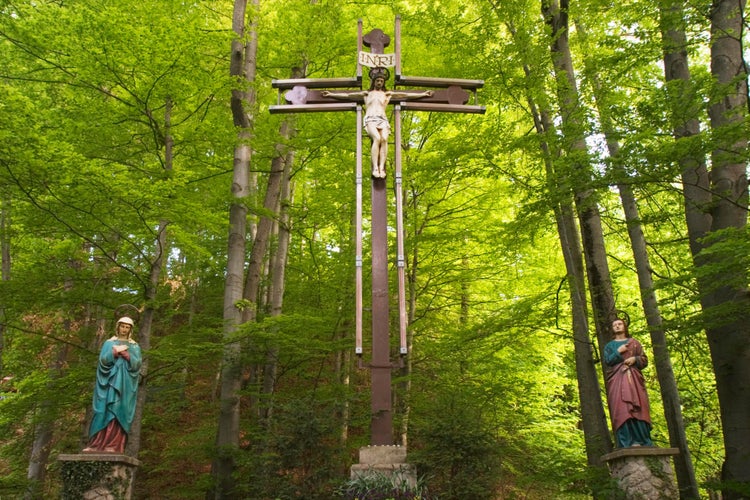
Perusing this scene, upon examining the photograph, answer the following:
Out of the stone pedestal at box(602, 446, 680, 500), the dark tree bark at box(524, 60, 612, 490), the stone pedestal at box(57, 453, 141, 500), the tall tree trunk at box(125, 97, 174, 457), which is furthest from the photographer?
the tall tree trunk at box(125, 97, 174, 457)

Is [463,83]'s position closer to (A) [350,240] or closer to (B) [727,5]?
(B) [727,5]

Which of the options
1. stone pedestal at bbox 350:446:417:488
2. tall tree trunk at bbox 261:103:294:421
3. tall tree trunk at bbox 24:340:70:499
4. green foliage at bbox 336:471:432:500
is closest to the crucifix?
stone pedestal at bbox 350:446:417:488

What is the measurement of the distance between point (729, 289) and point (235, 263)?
663 centimetres

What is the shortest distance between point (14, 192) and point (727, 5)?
9.31 m

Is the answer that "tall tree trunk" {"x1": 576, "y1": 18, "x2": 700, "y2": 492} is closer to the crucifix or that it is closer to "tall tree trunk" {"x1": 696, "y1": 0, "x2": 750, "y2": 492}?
"tall tree trunk" {"x1": 696, "y1": 0, "x2": 750, "y2": 492}

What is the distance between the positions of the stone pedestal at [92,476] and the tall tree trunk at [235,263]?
9.00 feet

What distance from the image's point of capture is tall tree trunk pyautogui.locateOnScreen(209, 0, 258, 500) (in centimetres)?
805

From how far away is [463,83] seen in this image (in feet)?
20.2

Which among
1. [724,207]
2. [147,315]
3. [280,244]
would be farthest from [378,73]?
[280,244]

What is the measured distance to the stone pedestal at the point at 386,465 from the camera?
4547 millimetres

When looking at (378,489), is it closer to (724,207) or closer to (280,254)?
(724,207)

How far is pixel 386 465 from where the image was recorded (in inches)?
182

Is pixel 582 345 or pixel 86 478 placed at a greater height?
pixel 582 345

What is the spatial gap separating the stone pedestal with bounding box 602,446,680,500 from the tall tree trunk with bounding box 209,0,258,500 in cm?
508
